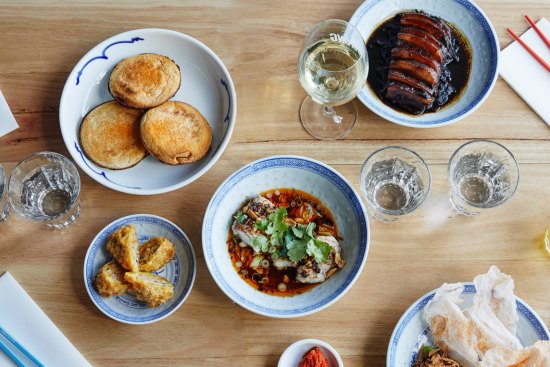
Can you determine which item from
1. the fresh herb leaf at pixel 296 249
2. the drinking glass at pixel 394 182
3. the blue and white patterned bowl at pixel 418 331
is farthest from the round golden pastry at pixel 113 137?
the blue and white patterned bowl at pixel 418 331

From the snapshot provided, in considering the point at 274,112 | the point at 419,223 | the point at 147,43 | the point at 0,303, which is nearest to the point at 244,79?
the point at 274,112

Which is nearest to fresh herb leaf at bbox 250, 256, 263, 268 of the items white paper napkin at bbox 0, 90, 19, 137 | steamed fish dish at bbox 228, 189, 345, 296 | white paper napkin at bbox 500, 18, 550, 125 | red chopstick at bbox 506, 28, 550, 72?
steamed fish dish at bbox 228, 189, 345, 296

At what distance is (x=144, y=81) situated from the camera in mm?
2242

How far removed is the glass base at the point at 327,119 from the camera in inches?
92.1

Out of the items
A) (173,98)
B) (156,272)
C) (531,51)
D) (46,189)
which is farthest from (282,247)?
(531,51)

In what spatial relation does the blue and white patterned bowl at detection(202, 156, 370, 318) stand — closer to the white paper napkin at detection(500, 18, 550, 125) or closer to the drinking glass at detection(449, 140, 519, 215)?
the drinking glass at detection(449, 140, 519, 215)

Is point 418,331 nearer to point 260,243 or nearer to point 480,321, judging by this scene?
point 480,321

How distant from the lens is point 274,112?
2.37 m

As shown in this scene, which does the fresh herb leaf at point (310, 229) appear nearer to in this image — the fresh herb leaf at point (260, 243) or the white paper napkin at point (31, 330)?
the fresh herb leaf at point (260, 243)

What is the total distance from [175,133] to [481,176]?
1148mm

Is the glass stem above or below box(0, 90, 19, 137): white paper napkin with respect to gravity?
above

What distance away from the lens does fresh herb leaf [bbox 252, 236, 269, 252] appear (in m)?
2.20

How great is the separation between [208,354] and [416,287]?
78cm

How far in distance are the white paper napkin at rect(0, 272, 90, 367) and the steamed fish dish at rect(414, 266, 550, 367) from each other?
1.22m
